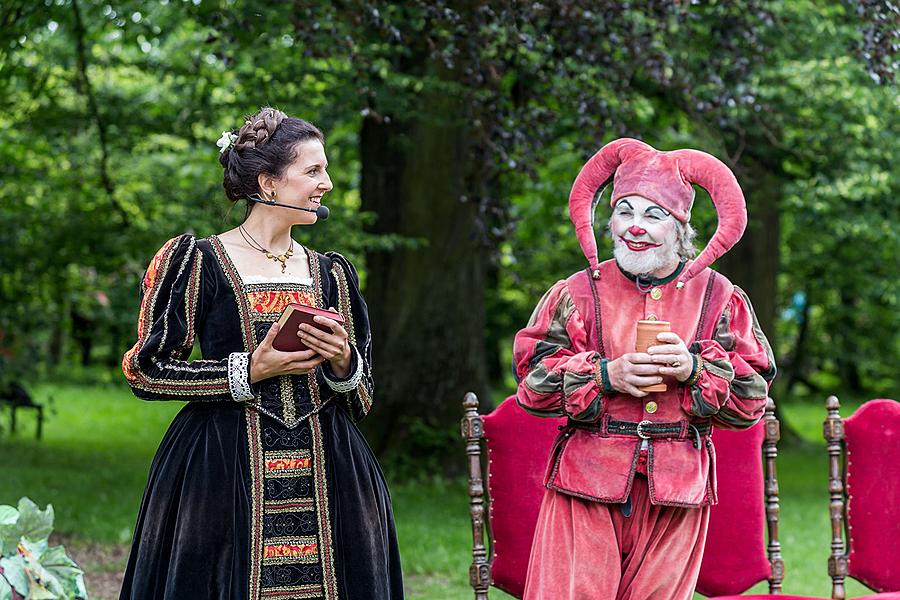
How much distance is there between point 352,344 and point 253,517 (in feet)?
1.78

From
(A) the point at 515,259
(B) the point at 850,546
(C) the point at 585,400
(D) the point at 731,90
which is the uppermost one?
(D) the point at 731,90

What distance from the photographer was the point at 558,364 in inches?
135

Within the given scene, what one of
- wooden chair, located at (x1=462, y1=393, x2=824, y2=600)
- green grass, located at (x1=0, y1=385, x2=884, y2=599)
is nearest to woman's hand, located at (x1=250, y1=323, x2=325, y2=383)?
wooden chair, located at (x1=462, y1=393, x2=824, y2=600)

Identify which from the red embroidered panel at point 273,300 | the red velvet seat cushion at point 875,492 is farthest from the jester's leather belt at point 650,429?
the red velvet seat cushion at point 875,492

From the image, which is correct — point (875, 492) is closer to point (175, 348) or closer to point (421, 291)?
point (175, 348)

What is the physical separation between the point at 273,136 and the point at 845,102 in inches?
253

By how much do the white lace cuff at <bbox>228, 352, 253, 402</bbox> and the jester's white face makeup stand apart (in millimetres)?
1073

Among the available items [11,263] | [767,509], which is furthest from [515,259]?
[767,509]

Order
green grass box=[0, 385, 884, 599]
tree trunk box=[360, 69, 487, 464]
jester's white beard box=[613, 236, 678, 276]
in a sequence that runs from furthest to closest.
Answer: tree trunk box=[360, 69, 487, 464], green grass box=[0, 385, 884, 599], jester's white beard box=[613, 236, 678, 276]

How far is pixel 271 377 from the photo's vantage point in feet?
10.9

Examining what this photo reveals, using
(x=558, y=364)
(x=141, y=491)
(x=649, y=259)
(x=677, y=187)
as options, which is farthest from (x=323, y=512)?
(x=141, y=491)

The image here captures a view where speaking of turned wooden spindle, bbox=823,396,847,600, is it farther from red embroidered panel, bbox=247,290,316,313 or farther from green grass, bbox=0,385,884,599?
green grass, bbox=0,385,884,599

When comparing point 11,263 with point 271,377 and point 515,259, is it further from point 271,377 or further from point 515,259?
point 271,377

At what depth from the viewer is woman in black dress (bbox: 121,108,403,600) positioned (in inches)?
128
